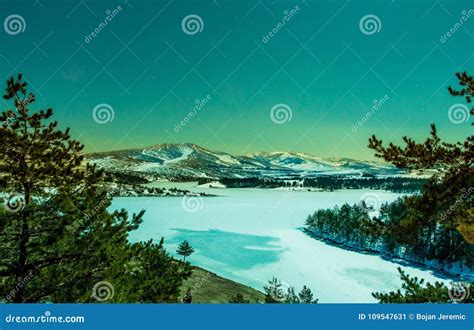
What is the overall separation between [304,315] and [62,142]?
12.0ft


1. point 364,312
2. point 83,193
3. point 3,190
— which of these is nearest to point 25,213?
point 3,190

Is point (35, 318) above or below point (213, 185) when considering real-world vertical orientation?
below
